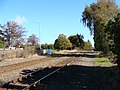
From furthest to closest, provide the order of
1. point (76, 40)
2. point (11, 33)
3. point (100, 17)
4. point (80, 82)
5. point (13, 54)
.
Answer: point (76, 40), point (11, 33), point (100, 17), point (13, 54), point (80, 82)

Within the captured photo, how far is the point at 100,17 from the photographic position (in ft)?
180

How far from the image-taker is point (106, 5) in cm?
5847

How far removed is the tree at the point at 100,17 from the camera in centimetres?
5175

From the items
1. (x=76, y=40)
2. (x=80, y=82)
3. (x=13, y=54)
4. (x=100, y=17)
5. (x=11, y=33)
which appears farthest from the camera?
(x=76, y=40)

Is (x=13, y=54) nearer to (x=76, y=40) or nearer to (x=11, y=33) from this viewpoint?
(x=11, y=33)

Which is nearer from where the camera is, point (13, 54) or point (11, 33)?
point (13, 54)

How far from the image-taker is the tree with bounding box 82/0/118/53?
170ft

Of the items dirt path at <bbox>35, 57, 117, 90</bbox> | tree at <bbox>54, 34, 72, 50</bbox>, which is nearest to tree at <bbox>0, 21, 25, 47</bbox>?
tree at <bbox>54, 34, 72, 50</bbox>

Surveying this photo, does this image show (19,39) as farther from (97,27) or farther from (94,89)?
(94,89)

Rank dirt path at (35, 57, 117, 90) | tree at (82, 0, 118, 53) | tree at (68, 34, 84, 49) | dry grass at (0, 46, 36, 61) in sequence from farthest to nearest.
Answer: tree at (68, 34, 84, 49) → tree at (82, 0, 118, 53) → dry grass at (0, 46, 36, 61) → dirt path at (35, 57, 117, 90)

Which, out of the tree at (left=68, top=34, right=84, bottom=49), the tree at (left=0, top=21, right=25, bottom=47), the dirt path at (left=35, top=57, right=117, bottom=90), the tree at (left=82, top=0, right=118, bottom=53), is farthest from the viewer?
the tree at (left=68, top=34, right=84, bottom=49)

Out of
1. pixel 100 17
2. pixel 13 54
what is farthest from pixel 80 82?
pixel 100 17

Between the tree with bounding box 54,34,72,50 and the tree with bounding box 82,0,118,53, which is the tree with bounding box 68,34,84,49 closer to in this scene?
the tree with bounding box 54,34,72,50

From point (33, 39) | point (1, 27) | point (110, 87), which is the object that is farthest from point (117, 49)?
point (33, 39)
